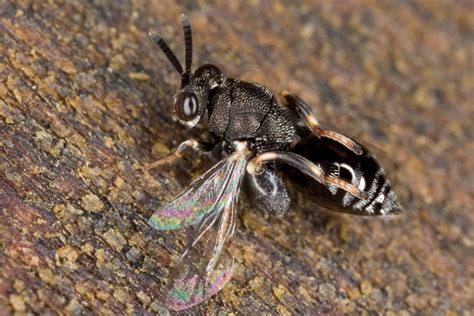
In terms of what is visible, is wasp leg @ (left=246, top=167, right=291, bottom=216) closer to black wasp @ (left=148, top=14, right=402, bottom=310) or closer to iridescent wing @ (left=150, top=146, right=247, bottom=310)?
black wasp @ (left=148, top=14, right=402, bottom=310)

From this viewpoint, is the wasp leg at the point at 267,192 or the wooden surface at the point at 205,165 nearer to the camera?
the wooden surface at the point at 205,165

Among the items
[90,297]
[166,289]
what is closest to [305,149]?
[166,289]

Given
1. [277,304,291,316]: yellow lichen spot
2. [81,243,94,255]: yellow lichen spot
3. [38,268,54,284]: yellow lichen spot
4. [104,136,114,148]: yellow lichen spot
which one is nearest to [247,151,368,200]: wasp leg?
A: [277,304,291,316]: yellow lichen spot

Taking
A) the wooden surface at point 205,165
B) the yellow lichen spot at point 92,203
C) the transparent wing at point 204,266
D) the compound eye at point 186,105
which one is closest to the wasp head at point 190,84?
the compound eye at point 186,105

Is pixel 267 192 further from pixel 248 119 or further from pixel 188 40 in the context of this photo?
pixel 188 40

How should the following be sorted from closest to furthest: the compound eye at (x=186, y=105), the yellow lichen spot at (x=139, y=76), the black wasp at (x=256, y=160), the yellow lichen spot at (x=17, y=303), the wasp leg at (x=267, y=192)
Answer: the yellow lichen spot at (x=17, y=303), the black wasp at (x=256, y=160), the compound eye at (x=186, y=105), the wasp leg at (x=267, y=192), the yellow lichen spot at (x=139, y=76)

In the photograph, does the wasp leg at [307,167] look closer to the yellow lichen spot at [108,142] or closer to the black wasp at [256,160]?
the black wasp at [256,160]

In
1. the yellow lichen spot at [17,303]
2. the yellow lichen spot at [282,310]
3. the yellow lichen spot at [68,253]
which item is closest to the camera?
the yellow lichen spot at [17,303]

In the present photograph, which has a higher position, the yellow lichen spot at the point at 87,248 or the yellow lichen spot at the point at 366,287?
the yellow lichen spot at the point at 366,287
